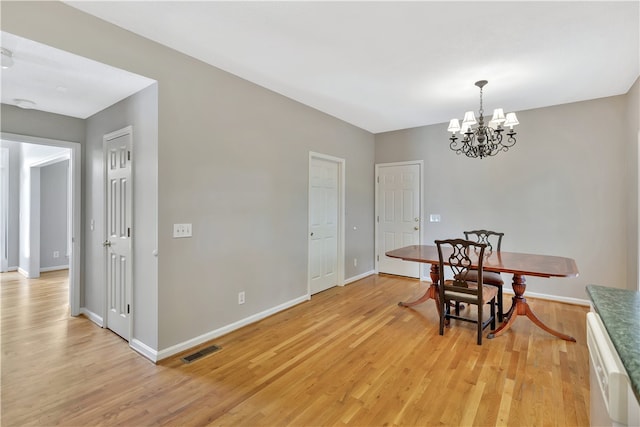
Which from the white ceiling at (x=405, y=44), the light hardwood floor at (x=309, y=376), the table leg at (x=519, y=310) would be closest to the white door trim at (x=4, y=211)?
the light hardwood floor at (x=309, y=376)

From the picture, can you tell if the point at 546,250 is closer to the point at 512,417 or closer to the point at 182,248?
the point at 512,417

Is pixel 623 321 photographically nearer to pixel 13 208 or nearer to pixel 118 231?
pixel 118 231

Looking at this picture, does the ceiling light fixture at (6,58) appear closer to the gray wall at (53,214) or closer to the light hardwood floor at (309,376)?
the light hardwood floor at (309,376)

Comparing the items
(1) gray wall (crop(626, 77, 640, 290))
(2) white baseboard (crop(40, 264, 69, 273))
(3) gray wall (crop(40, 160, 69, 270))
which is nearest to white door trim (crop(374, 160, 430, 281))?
(1) gray wall (crop(626, 77, 640, 290))

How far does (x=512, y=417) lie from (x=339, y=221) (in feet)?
10.8

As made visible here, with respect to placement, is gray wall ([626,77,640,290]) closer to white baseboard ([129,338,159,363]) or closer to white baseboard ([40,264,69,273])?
white baseboard ([129,338,159,363])

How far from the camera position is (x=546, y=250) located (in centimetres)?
409

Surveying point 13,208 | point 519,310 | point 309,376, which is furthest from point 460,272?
point 13,208

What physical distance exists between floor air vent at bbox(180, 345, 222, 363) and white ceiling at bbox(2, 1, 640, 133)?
8.14 ft

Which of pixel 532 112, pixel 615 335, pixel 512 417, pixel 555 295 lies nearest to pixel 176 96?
pixel 615 335

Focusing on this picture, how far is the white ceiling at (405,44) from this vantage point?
2076mm

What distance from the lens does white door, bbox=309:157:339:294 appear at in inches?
167

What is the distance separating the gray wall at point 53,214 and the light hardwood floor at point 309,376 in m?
3.00

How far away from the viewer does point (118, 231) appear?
296 centimetres
